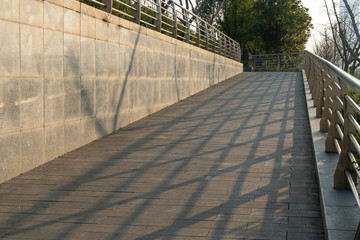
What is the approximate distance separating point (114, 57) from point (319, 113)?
4215mm

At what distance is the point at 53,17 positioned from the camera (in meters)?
7.28

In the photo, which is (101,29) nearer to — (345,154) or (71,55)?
(71,55)

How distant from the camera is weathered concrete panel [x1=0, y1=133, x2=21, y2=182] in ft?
19.5

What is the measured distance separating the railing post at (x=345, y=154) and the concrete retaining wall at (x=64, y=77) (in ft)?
13.1

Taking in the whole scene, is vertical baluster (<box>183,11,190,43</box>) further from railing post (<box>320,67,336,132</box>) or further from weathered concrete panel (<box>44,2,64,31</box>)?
railing post (<box>320,67,336,132</box>)

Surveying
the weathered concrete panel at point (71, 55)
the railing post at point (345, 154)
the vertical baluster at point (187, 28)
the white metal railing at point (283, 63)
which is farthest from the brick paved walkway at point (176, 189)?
the white metal railing at point (283, 63)

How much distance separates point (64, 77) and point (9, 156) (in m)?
1.91

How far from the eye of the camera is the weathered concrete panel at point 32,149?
21.1 feet

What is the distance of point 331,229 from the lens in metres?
3.70

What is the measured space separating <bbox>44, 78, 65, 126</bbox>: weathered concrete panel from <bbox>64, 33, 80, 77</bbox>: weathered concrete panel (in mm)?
306

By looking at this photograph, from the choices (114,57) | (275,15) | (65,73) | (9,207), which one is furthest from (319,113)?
(275,15)

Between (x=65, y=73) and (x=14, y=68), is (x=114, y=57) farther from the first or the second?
(x=14, y=68)

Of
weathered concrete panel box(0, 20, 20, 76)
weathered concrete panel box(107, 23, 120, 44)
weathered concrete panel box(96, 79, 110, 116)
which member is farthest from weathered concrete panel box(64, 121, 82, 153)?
weathered concrete panel box(107, 23, 120, 44)

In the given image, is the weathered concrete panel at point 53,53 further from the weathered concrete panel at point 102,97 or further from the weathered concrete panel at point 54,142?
the weathered concrete panel at point 102,97
